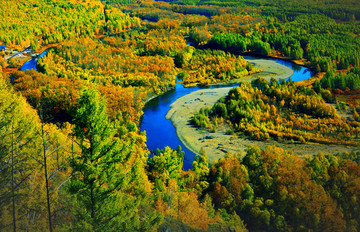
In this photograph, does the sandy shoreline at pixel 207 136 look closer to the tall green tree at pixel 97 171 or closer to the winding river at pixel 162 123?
the winding river at pixel 162 123

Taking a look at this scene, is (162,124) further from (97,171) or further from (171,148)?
(97,171)

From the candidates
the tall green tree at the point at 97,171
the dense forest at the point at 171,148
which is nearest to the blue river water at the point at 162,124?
the dense forest at the point at 171,148

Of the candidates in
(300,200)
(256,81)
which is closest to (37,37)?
(256,81)

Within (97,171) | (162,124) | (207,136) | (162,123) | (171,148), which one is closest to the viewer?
(97,171)

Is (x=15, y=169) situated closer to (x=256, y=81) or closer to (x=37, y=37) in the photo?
(x=256, y=81)

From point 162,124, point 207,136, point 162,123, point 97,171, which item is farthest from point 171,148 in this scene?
point 97,171
